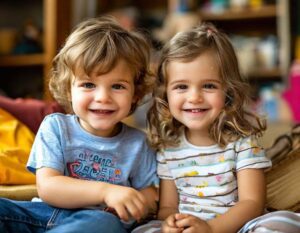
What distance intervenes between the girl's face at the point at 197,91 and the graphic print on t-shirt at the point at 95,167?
0.21m

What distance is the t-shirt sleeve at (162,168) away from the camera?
1.36 metres

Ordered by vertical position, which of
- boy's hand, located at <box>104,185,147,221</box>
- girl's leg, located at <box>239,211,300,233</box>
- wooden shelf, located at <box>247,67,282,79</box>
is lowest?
wooden shelf, located at <box>247,67,282,79</box>

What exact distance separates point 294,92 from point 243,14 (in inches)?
32.8

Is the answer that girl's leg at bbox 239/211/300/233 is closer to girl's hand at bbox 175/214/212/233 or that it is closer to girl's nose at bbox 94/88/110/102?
girl's hand at bbox 175/214/212/233

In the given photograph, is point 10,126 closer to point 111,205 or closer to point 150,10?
point 111,205

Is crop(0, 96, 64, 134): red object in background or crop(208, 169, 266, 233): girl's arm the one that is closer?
crop(208, 169, 266, 233): girl's arm

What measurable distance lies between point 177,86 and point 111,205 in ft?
1.26

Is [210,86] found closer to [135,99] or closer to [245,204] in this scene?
[135,99]

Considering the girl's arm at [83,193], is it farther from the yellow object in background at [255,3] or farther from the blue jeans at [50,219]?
the yellow object in background at [255,3]

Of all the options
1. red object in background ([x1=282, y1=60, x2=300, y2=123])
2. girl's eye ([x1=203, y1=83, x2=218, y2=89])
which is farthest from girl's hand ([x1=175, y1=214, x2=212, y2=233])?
red object in background ([x1=282, y1=60, x2=300, y2=123])

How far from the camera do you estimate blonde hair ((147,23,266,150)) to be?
4.25 feet

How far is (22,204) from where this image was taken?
4.04ft

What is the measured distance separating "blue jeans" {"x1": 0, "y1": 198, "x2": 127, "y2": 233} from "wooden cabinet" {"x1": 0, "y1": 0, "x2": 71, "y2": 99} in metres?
2.04

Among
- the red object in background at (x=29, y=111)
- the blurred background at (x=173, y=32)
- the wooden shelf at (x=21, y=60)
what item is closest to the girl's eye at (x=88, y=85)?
the red object in background at (x=29, y=111)
